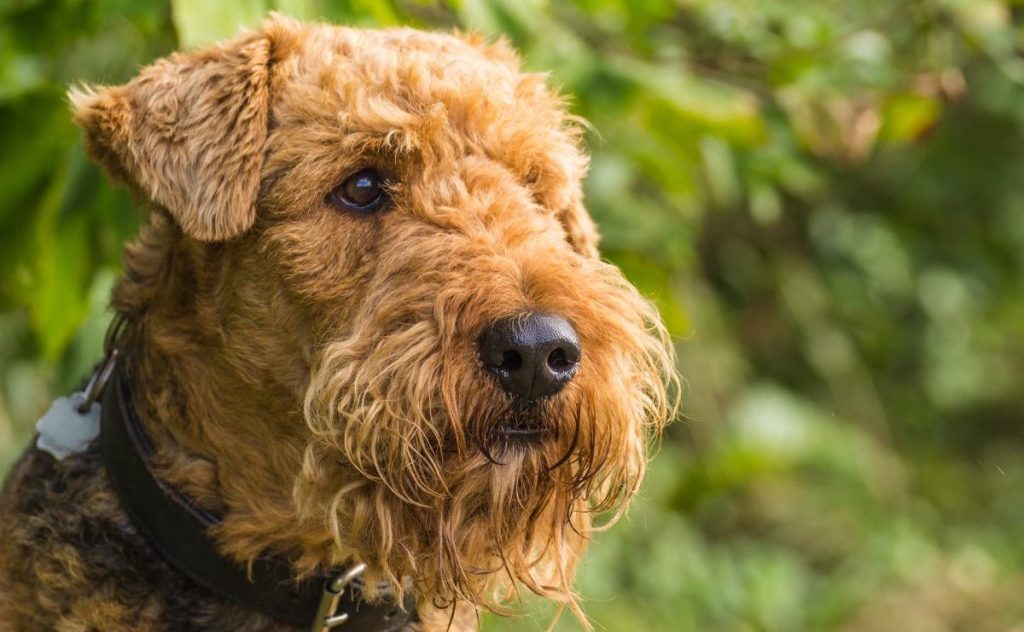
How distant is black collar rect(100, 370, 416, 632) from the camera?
103 inches

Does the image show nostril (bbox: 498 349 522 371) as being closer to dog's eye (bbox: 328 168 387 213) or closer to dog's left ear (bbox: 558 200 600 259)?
dog's eye (bbox: 328 168 387 213)

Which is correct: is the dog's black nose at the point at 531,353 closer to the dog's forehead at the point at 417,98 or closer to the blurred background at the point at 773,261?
the dog's forehead at the point at 417,98

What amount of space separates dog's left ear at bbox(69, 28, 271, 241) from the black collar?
496mm

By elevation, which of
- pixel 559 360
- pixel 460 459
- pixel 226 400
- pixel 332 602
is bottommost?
pixel 332 602

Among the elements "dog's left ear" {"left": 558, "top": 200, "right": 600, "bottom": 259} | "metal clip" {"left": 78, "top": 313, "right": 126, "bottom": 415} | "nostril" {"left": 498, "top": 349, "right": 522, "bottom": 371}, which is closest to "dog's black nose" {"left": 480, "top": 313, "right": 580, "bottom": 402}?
"nostril" {"left": 498, "top": 349, "right": 522, "bottom": 371}

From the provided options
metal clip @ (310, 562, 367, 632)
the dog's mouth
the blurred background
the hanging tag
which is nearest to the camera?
the dog's mouth

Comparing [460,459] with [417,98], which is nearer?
[460,459]

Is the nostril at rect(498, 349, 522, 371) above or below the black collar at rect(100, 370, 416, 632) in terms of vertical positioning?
above

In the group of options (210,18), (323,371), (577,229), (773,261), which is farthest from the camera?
(773,261)

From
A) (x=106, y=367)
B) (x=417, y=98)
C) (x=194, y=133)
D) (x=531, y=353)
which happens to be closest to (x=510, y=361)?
(x=531, y=353)

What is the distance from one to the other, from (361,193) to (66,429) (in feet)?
2.83

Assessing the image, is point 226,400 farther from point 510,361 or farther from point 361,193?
point 510,361

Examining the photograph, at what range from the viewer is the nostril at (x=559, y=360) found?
2.25 m

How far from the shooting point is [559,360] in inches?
89.4
